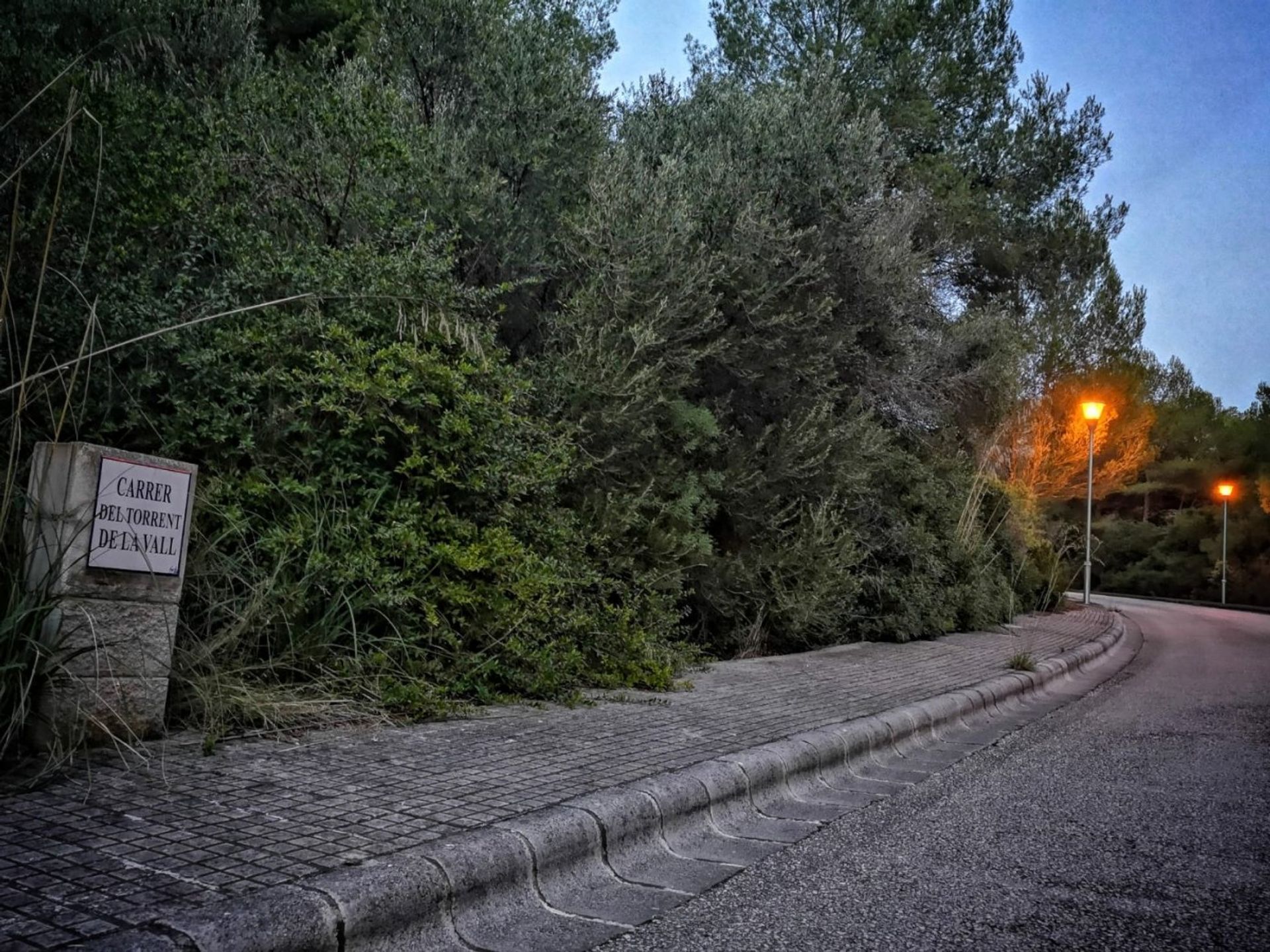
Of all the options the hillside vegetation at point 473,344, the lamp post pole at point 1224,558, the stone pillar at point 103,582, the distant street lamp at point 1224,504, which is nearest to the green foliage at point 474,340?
the hillside vegetation at point 473,344

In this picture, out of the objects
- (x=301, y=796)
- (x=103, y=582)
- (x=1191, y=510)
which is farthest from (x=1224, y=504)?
(x=103, y=582)

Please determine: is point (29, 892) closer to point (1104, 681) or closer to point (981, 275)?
point (1104, 681)

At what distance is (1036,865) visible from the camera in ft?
12.2

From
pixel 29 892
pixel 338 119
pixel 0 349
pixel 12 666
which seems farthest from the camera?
pixel 338 119

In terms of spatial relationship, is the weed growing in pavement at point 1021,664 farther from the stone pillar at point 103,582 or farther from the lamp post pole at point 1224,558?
the lamp post pole at point 1224,558

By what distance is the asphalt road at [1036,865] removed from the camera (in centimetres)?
301

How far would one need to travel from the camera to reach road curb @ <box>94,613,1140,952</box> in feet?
8.28

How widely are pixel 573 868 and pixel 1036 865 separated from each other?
177 centimetres

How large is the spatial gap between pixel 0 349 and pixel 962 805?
17.5 feet

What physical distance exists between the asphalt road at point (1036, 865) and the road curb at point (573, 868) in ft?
0.57

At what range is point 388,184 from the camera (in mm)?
7188

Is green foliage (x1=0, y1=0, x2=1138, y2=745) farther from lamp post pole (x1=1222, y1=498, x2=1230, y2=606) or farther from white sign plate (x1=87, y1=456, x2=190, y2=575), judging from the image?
lamp post pole (x1=1222, y1=498, x2=1230, y2=606)

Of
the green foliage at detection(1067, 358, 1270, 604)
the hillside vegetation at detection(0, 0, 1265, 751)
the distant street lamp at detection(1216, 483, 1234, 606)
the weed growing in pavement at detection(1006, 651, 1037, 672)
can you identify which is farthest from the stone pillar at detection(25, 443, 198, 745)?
the distant street lamp at detection(1216, 483, 1234, 606)

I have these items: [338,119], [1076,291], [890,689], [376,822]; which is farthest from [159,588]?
[1076,291]
